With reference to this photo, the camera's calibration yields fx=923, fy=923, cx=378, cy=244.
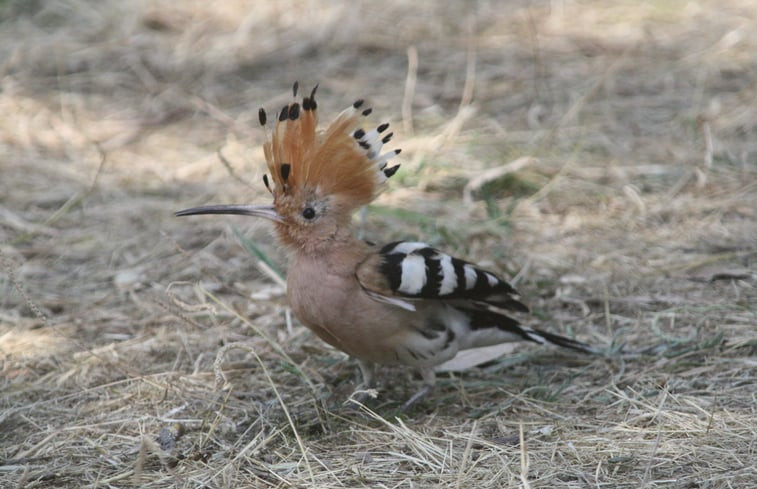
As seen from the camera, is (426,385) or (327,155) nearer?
(327,155)

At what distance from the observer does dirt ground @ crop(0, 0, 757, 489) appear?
321 cm

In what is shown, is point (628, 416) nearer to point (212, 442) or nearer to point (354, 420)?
point (354, 420)

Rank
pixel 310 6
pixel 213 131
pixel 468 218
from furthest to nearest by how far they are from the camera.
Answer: pixel 310 6, pixel 213 131, pixel 468 218

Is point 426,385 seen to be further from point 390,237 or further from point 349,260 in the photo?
point 390,237

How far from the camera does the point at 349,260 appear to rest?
11.7 ft

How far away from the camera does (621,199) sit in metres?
5.50

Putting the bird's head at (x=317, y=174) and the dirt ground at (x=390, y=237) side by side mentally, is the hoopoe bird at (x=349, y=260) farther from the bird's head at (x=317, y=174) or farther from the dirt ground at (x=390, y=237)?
the dirt ground at (x=390, y=237)

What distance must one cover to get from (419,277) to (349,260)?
28cm

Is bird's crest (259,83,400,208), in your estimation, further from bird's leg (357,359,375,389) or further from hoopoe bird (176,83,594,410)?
bird's leg (357,359,375,389)

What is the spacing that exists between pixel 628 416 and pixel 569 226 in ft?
6.45

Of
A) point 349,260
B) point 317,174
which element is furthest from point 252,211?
point 349,260

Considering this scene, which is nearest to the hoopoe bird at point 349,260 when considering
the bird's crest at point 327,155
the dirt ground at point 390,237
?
the bird's crest at point 327,155

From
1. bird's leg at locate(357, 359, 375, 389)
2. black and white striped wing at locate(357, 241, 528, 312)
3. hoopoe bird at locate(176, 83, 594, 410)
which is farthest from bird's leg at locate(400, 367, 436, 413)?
black and white striped wing at locate(357, 241, 528, 312)

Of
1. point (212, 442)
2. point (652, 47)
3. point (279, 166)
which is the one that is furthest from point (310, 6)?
point (212, 442)
